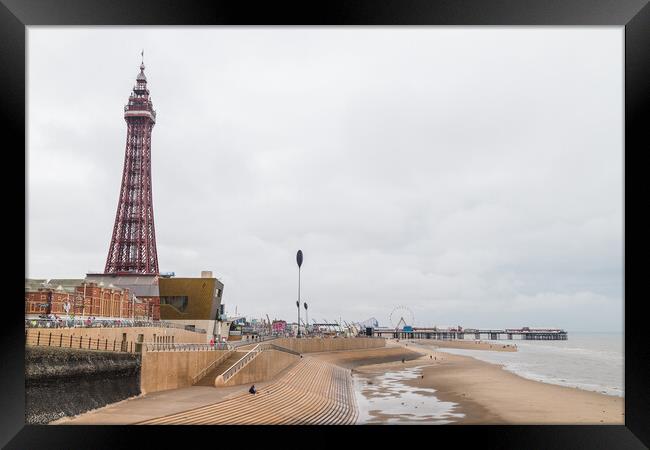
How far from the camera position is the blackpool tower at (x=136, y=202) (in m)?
77.6

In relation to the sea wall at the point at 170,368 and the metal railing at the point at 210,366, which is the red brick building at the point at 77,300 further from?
the metal railing at the point at 210,366

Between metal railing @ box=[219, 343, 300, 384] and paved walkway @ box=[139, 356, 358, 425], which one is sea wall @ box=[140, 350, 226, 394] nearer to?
metal railing @ box=[219, 343, 300, 384]

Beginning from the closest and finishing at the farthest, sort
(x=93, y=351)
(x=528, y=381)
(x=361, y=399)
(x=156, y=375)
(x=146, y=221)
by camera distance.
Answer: (x=93, y=351) → (x=156, y=375) → (x=361, y=399) → (x=528, y=381) → (x=146, y=221)

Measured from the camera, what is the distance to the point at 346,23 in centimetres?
1273

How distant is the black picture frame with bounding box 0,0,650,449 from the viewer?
12.1 metres

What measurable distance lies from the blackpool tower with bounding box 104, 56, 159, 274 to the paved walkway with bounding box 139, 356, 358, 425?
4223 centimetres

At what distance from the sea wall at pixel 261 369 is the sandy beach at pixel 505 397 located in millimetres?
10415

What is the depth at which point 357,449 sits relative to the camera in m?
12.6

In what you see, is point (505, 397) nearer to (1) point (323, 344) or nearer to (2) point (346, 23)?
(1) point (323, 344)

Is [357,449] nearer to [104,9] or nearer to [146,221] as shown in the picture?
[104,9]

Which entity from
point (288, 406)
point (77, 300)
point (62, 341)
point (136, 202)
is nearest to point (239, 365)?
point (288, 406)

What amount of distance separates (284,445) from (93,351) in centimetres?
1215

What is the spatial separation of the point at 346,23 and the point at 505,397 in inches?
1200

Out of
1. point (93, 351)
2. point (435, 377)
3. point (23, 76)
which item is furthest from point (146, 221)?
point (23, 76)
